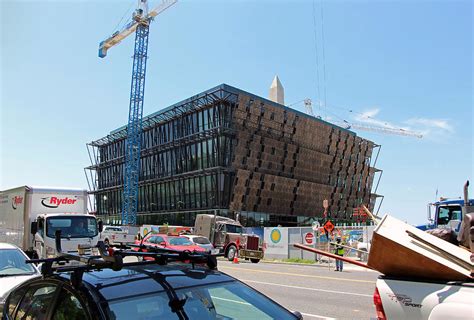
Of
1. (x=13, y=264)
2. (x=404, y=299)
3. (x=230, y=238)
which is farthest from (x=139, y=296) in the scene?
(x=230, y=238)

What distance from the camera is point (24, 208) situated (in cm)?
1775

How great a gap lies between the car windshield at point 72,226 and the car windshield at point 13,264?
780 centimetres

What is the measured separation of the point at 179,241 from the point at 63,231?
748 centimetres

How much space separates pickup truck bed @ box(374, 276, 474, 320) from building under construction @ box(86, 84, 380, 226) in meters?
51.7

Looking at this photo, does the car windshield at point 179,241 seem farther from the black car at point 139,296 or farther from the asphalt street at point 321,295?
the black car at point 139,296

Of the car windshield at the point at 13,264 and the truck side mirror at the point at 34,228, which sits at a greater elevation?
the truck side mirror at the point at 34,228

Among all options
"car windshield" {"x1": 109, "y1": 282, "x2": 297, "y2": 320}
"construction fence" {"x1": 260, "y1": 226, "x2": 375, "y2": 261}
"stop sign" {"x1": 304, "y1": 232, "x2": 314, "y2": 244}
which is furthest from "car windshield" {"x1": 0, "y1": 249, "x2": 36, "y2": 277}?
"stop sign" {"x1": 304, "y1": 232, "x2": 314, "y2": 244}

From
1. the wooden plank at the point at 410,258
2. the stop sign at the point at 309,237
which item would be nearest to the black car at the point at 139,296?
the wooden plank at the point at 410,258

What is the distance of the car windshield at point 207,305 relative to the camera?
9.42ft

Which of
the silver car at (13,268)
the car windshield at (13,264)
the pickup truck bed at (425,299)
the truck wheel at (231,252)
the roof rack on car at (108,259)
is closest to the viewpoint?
the roof rack on car at (108,259)

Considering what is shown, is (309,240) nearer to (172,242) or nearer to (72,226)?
(172,242)

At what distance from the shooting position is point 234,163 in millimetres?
56500

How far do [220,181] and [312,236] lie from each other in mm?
29689

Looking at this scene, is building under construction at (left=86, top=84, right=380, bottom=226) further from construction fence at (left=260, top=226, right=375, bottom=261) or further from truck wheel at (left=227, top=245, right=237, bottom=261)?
truck wheel at (left=227, top=245, right=237, bottom=261)
